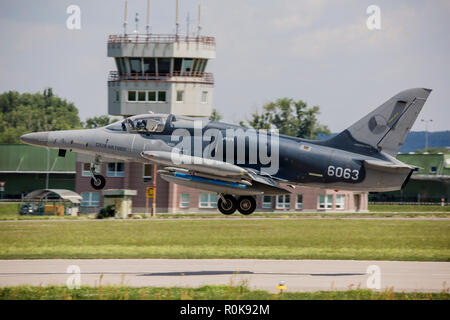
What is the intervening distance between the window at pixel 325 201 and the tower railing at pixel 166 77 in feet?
61.3

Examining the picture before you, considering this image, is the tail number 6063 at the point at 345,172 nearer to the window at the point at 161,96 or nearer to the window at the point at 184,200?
the window at the point at 161,96

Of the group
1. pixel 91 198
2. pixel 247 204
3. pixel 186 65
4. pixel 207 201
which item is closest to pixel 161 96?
pixel 186 65

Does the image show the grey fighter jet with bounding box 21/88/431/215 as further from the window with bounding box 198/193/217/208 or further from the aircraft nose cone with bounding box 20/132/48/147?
the window with bounding box 198/193/217/208

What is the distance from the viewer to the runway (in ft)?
106

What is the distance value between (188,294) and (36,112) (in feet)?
515

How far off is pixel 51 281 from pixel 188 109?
180 feet

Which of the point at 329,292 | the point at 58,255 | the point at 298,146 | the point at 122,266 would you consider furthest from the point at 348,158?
the point at 58,255

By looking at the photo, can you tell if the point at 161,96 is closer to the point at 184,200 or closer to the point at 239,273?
the point at 184,200

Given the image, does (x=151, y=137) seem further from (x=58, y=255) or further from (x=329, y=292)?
(x=58, y=255)

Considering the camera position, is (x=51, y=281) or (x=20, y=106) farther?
(x=20, y=106)

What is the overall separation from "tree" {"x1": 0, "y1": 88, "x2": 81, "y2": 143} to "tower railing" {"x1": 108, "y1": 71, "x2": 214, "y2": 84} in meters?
70.9

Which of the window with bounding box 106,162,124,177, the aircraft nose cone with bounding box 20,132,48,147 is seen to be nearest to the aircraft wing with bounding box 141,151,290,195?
the aircraft nose cone with bounding box 20,132,48,147

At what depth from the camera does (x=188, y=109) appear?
8675 centimetres

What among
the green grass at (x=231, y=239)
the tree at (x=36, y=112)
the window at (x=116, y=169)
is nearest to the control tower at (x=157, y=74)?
the window at (x=116, y=169)
